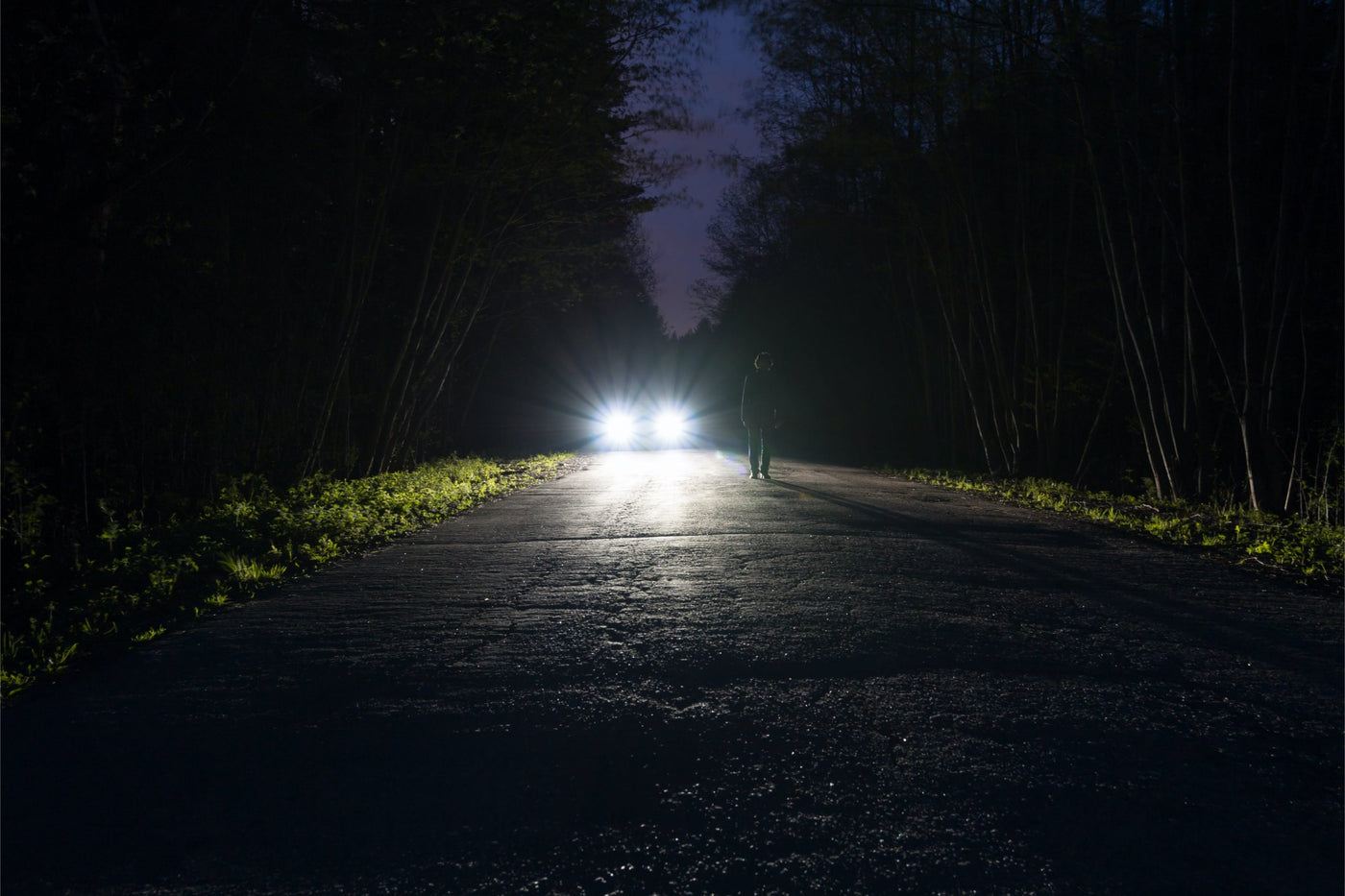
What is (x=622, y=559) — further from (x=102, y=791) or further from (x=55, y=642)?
(x=102, y=791)

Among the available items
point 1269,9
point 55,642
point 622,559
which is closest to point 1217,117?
point 1269,9

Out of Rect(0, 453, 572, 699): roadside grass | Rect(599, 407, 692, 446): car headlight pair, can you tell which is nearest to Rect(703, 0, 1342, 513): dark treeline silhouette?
Rect(0, 453, 572, 699): roadside grass

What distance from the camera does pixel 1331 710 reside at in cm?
385

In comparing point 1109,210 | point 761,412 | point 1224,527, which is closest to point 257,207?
point 761,412

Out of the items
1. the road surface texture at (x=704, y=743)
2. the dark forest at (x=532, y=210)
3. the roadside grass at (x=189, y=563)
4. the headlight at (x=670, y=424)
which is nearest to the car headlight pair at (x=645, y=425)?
the headlight at (x=670, y=424)

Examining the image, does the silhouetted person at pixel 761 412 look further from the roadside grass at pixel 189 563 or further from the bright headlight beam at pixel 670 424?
the bright headlight beam at pixel 670 424

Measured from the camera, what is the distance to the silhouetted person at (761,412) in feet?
50.7

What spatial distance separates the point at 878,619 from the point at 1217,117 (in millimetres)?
10868

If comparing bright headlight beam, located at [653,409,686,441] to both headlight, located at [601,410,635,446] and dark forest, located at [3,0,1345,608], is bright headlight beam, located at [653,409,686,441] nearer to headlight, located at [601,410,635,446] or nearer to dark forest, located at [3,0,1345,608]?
headlight, located at [601,410,635,446]

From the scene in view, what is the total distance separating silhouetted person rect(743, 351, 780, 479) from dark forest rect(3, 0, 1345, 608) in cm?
429

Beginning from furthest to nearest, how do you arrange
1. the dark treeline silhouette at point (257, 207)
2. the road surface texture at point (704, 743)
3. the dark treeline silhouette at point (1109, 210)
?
the dark treeline silhouette at point (1109, 210) < the dark treeline silhouette at point (257, 207) < the road surface texture at point (704, 743)

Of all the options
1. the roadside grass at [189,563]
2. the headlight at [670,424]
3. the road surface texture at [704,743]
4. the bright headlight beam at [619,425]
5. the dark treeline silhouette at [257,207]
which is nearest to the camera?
the road surface texture at [704,743]

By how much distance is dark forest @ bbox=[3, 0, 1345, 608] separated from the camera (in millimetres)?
8359

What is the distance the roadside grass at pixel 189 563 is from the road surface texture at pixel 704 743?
0.48 meters
